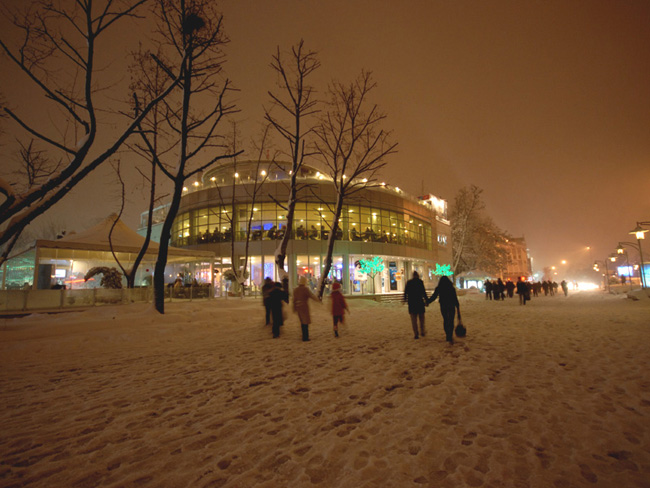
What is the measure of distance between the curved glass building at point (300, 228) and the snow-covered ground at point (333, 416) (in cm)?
2114

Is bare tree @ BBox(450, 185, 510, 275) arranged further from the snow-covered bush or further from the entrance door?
the snow-covered bush

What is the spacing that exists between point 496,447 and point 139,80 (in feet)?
61.4

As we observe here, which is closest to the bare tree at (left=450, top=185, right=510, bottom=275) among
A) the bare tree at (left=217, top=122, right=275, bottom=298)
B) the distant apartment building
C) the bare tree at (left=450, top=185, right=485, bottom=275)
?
the bare tree at (left=450, top=185, right=485, bottom=275)

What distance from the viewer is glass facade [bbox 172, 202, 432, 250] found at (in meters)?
30.7

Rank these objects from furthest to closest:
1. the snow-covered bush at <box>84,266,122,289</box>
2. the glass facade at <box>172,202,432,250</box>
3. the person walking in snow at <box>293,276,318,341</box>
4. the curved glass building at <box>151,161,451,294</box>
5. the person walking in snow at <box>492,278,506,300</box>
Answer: the glass facade at <box>172,202,432,250</box> < the curved glass building at <box>151,161,451,294</box> < the person walking in snow at <box>492,278,506,300</box> < the snow-covered bush at <box>84,266,122,289</box> < the person walking in snow at <box>293,276,318,341</box>

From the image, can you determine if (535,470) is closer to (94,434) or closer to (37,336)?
(94,434)

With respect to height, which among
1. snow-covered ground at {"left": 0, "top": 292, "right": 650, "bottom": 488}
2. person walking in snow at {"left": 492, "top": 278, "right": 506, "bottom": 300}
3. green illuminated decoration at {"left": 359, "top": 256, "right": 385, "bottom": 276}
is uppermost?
green illuminated decoration at {"left": 359, "top": 256, "right": 385, "bottom": 276}

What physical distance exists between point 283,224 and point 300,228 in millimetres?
1641

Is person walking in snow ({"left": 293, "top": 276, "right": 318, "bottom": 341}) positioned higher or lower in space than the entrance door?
lower

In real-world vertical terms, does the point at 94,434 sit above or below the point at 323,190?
below

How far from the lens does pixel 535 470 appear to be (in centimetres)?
257

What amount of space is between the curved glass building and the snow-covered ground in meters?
21.1

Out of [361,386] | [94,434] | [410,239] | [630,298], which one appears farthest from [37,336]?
[410,239]

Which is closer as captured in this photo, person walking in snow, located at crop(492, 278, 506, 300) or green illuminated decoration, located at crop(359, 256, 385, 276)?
person walking in snow, located at crop(492, 278, 506, 300)
